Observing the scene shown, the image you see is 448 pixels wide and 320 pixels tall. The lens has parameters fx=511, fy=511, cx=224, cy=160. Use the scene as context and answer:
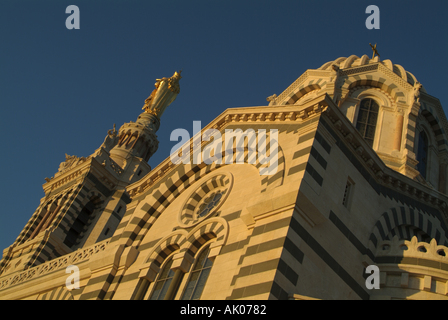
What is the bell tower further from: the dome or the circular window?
the dome

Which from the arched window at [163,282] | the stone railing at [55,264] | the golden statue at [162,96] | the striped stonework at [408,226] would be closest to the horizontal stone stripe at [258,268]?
the arched window at [163,282]

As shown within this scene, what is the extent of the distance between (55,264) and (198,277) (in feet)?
37.1

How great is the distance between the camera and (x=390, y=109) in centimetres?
2597

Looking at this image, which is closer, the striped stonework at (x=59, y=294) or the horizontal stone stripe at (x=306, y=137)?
the horizontal stone stripe at (x=306, y=137)

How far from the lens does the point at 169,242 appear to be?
18266mm

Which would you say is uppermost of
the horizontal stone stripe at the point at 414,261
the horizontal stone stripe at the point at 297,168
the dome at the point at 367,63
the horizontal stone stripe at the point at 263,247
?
the dome at the point at 367,63

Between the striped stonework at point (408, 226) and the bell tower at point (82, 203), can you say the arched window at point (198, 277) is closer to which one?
Answer: the striped stonework at point (408, 226)

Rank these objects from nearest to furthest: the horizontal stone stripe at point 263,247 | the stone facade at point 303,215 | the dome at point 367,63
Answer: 1. the horizontal stone stripe at point 263,247
2. the stone facade at point 303,215
3. the dome at point 367,63

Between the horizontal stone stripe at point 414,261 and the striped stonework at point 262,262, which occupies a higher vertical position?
the horizontal stone stripe at point 414,261

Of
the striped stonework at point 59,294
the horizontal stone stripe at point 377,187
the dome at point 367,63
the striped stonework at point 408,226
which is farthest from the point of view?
the dome at point 367,63

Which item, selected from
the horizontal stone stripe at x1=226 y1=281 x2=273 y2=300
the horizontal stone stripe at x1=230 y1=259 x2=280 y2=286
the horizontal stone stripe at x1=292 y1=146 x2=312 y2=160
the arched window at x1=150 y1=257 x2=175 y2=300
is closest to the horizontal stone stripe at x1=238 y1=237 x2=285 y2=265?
the horizontal stone stripe at x1=230 y1=259 x2=280 y2=286

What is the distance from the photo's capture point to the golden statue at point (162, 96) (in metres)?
43.9

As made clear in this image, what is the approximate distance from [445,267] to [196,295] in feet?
24.8

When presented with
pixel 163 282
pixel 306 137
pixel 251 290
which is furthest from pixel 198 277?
pixel 306 137
